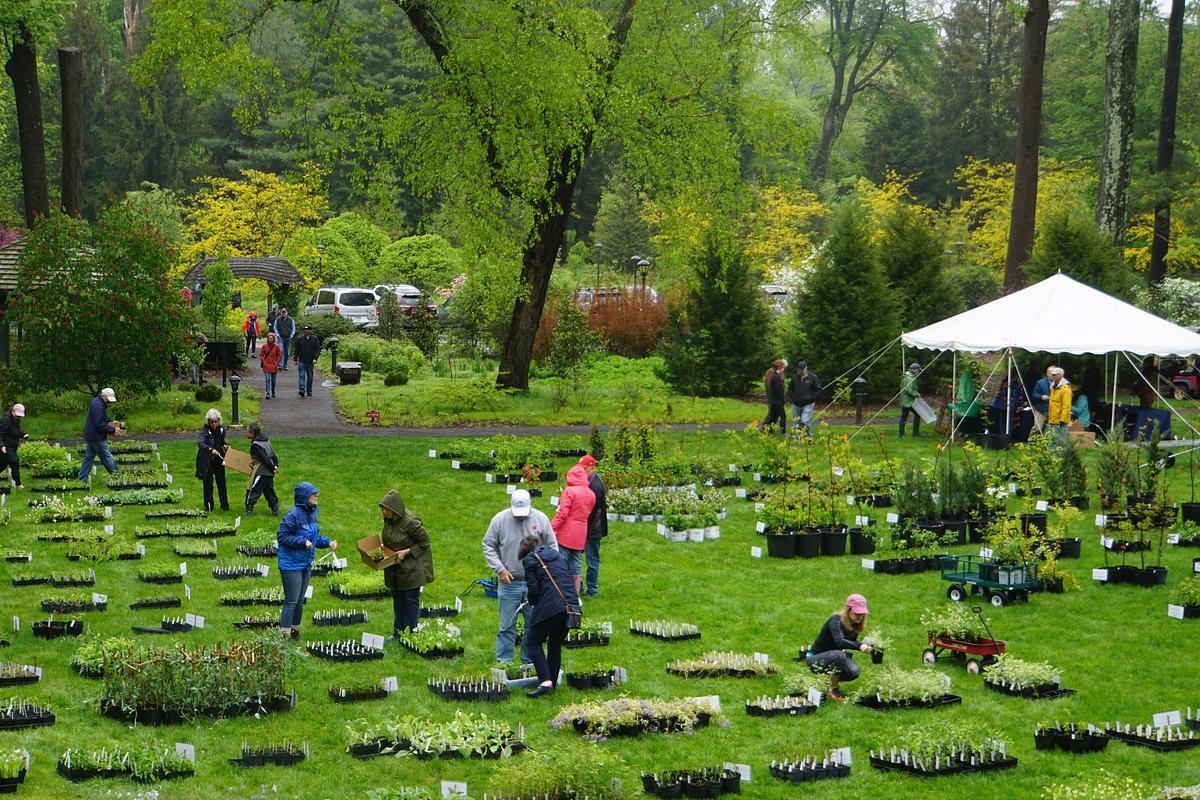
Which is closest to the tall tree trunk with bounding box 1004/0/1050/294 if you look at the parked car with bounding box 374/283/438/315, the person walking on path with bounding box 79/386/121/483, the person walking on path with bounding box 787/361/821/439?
the person walking on path with bounding box 787/361/821/439

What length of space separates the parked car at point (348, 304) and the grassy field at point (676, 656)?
2778cm

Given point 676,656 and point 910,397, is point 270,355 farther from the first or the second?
point 676,656

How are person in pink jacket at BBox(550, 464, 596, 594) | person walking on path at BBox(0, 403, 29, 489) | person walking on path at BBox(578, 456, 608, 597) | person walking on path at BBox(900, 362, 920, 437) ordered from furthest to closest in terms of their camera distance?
person walking on path at BBox(900, 362, 920, 437) → person walking on path at BBox(0, 403, 29, 489) → person walking on path at BBox(578, 456, 608, 597) → person in pink jacket at BBox(550, 464, 596, 594)

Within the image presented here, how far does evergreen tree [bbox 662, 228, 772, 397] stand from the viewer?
33.3m

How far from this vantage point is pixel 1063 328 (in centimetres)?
2272

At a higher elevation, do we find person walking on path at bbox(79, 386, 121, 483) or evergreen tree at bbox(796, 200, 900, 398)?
evergreen tree at bbox(796, 200, 900, 398)

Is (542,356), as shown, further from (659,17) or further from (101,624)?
(101,624)

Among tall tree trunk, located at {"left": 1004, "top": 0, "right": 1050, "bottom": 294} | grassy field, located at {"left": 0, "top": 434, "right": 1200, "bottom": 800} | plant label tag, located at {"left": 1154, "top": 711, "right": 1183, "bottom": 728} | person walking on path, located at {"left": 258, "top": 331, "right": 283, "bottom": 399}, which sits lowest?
grassy field, located at {"left": 0, "top": 434, "right": 1200, "bottom": 800}

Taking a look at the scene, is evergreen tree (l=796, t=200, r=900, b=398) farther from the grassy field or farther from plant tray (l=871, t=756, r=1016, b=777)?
plant tray (l=871, t=756, r=1016, b=777)

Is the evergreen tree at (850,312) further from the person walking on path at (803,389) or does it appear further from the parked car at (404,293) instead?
the parked car at (404,293)

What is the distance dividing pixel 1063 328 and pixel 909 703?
13429 mm

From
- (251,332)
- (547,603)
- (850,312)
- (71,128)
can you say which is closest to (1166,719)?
(547,603)

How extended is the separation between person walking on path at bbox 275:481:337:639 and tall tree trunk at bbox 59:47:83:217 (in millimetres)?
22232

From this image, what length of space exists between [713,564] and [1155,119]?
133 feet
